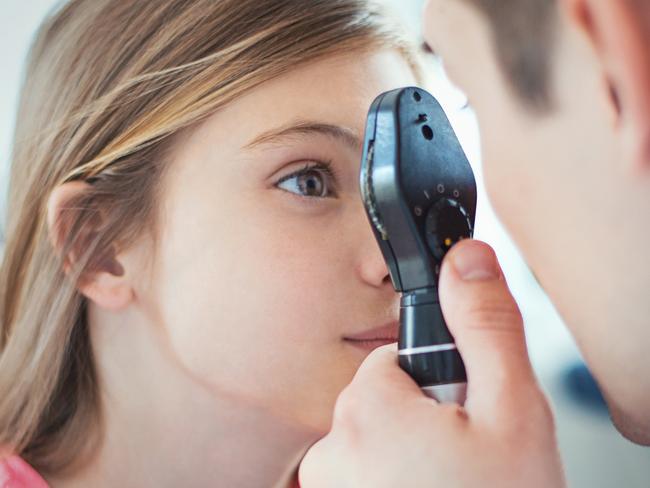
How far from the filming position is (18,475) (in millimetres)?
840

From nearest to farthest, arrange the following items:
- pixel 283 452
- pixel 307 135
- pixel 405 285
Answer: pixel 405 285 < pixel 307 135 < pixel 283 452

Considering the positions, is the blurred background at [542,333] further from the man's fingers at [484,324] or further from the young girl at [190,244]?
the man's fingers at [484,324]

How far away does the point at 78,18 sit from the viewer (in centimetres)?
91

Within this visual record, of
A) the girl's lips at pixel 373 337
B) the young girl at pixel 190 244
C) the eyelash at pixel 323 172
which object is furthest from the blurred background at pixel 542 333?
the girl's lips at pixel 373 337

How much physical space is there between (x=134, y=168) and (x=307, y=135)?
0.18m

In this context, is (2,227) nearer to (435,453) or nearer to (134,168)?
(134,168)

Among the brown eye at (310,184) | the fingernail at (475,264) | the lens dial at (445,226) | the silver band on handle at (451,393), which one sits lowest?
the silver band on handle at (451,393)

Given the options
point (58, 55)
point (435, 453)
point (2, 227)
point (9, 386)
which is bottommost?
point (435, 453)

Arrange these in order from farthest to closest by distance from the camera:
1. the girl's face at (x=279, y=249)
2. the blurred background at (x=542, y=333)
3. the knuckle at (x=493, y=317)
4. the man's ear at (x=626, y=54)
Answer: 1. the blurred background at (x=542, y=333)
2. the girl's face at (x=279, y=249)
3. the knuckle at (x=493, y=317)
4. the man's ear at (x=626, y=54)

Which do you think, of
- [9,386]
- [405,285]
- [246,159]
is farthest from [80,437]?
[405,285]

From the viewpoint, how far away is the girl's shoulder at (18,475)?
827mm

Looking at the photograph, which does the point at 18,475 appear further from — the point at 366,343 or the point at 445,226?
the point at 445,226

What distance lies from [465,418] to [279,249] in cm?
34

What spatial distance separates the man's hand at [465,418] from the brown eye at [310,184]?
→ 31cm
